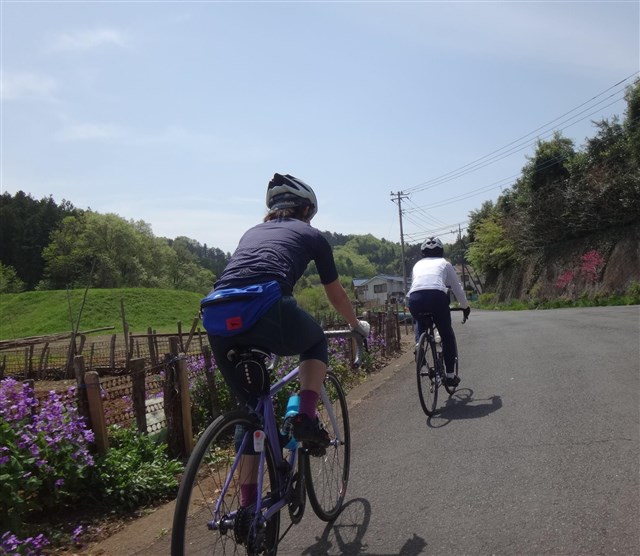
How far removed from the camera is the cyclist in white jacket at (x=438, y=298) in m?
5.66

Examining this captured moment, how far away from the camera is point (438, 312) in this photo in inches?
223

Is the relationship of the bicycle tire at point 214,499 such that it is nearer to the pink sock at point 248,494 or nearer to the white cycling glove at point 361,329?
the pink sock at point 248,494

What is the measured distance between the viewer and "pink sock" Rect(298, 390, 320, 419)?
8.91 ft

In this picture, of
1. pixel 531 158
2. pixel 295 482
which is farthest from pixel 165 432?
pixel 531 158

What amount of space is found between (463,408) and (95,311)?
173 ft

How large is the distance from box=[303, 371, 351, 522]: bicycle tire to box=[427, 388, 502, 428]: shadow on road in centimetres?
168

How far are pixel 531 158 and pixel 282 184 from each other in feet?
129

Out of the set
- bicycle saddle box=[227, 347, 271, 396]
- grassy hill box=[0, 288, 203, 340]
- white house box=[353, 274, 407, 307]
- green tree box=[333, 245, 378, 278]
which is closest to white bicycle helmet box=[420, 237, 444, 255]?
bicycle saddle box=[227, 347, 271, 396]

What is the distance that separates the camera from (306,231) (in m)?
2.79

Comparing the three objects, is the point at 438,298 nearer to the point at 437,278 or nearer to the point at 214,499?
the point at 437,278

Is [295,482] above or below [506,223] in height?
below

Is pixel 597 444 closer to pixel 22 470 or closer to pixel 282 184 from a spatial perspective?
pixel 282 184

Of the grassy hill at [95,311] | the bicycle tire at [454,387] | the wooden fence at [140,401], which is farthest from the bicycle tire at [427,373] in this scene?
the grassy hill at [95,311]

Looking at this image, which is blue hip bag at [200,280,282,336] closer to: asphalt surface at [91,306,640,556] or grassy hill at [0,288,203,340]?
asphalt surface at [91,306,640,556]
